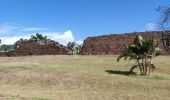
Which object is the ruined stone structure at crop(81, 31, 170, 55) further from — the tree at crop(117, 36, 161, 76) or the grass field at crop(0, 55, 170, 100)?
the tree at crop(117, 36, 161, 76)

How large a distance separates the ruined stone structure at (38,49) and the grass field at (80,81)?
748 cm

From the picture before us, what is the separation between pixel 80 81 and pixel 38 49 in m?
17.9

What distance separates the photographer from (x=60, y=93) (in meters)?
25.4

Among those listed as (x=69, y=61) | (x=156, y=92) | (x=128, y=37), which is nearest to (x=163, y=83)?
(x=156, y=92)

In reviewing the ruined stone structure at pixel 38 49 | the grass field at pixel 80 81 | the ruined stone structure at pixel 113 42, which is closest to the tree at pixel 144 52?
the grass field at pixel 80 81

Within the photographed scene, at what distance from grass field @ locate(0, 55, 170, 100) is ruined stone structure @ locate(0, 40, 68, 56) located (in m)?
7.48

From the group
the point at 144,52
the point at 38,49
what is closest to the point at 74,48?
the point at 38,49

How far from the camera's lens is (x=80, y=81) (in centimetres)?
2923

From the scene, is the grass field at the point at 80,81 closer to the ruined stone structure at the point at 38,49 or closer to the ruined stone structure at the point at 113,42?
the ruined stone structure at the point at 113,42

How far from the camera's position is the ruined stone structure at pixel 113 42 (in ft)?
142

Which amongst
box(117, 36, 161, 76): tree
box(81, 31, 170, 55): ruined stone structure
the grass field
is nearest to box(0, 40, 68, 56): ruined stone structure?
box(81, 31, 170, 55): ruined stone structure

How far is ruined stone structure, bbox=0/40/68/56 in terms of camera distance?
1807 inches

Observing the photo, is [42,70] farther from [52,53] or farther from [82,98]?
[52,53]

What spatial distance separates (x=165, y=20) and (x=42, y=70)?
56.1 feet
